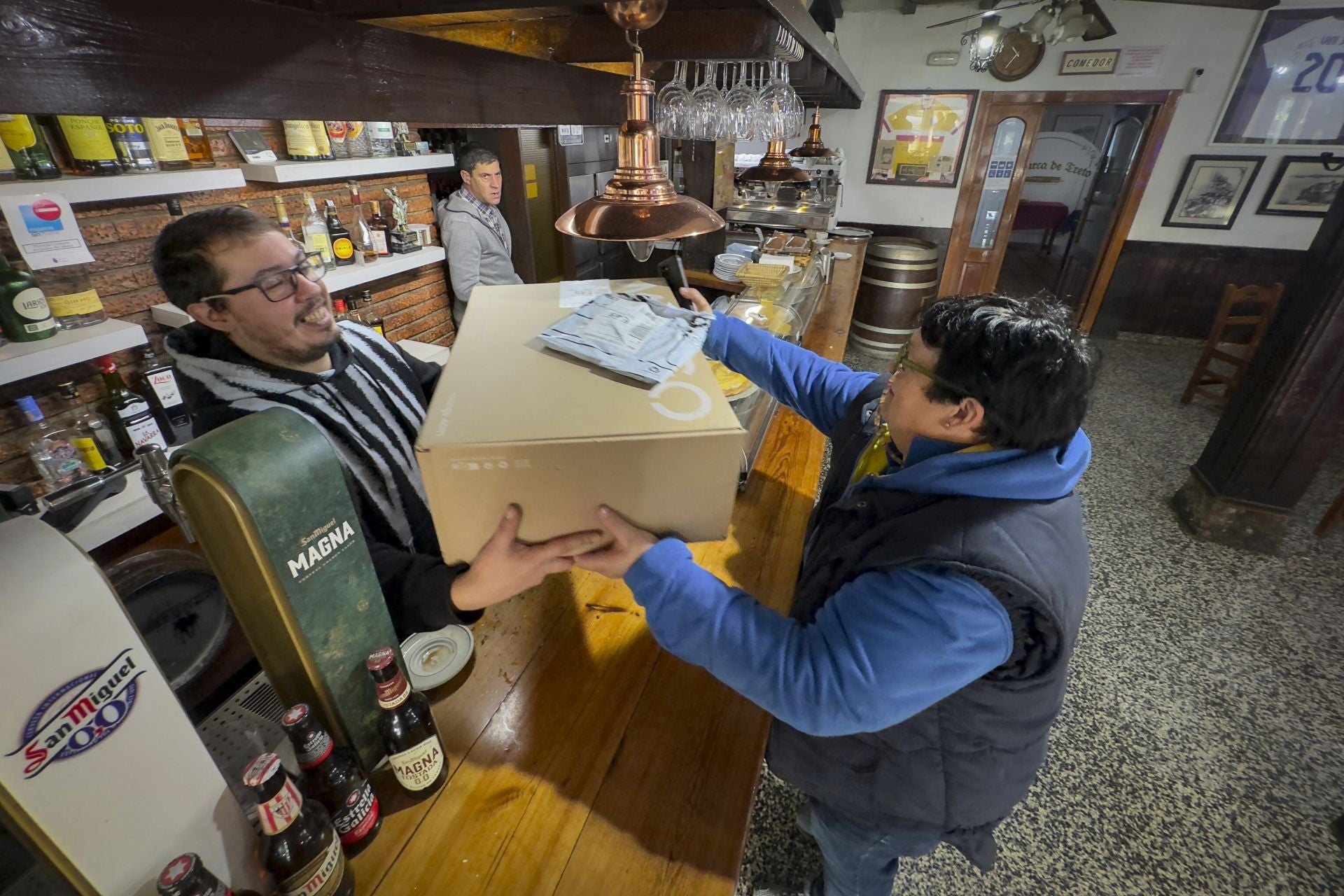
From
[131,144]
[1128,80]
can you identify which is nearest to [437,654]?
[131,144]

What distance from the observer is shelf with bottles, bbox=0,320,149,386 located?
1.49 m

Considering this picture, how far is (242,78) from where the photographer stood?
64 centimetres

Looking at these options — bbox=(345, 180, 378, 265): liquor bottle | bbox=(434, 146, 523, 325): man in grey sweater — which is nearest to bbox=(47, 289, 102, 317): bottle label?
bbox=(345, 180, 378, 265): liquor bottle

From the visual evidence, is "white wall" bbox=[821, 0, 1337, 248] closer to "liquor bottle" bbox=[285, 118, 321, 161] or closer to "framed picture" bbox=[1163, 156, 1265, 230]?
"framed picture" bbox=[1163, 156, 1265, 230]

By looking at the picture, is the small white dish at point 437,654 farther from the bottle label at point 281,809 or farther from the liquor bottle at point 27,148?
the liquor bottle at point 27,148

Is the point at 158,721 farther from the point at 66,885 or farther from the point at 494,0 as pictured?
the point at 494,0

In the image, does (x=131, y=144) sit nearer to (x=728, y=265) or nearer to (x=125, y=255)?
(x=125, y=255)

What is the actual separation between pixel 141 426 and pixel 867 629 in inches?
97.4

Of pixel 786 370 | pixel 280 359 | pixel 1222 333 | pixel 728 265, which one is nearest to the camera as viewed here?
pixel 280 359

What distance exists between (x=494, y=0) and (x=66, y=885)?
1.07 metres

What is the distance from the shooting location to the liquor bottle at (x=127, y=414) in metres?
1.94

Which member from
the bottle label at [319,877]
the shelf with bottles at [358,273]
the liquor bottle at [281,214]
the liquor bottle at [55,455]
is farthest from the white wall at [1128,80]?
the bottle label at [319,877]

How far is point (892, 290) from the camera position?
17.6 ft

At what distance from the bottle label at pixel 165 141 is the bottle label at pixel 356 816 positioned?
2.30 meters
